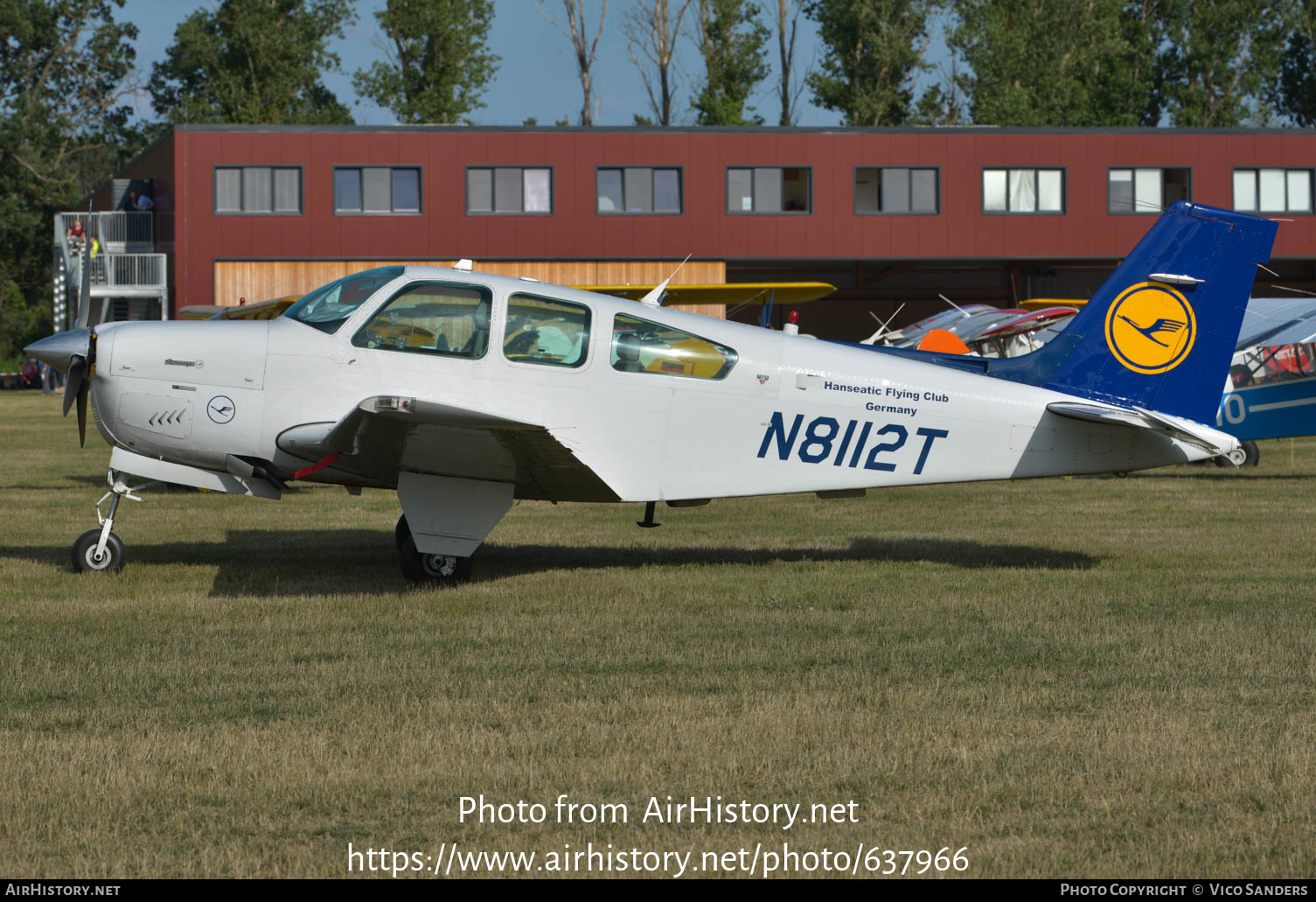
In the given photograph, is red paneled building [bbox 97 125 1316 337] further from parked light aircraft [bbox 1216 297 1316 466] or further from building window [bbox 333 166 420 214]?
parked light aircraft [bbox 1216 297 1316 466]

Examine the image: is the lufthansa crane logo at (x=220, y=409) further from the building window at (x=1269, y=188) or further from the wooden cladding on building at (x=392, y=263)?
the building window at (x=1269, y=188)

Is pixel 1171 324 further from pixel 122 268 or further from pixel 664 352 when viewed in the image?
pixel 122 268

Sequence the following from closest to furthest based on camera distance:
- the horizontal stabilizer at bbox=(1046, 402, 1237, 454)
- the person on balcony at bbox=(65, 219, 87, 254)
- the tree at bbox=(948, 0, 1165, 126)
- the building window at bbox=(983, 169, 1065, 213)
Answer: the horizontal stabilizer at bbox=(1046, 402, 1237, 454) → the building window at bbox=(983, 169, 1065, 213) → the person on balcony at bbox=(65, 219, 87, 254) → the tree at bbox=(948, 0, 1165, 126)

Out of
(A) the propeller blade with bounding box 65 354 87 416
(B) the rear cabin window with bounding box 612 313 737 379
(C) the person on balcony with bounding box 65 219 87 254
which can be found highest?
(C) the person on balcony with bounding box 65 219 87 254

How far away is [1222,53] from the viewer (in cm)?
6975

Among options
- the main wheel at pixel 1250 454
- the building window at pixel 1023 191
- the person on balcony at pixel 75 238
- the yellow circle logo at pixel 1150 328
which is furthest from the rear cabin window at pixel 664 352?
the person on balcony at pixel 75 238

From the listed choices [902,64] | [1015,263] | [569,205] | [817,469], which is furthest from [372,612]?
[902,64]

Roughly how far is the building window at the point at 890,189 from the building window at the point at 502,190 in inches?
363

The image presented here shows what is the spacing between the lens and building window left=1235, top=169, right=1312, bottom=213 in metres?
41.4

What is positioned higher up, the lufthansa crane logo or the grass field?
the lufthansa crane logo

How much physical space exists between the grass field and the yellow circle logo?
1.50 metres

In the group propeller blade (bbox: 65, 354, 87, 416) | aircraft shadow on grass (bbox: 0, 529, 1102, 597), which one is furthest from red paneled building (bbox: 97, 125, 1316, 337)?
propeller blade (bbox: 65, 354, 87, 416)

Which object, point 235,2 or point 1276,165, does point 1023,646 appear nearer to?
point 1276,165

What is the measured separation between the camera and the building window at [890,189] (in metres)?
40.2
